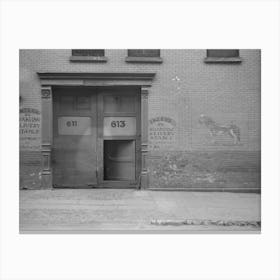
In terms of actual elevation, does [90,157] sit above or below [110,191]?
above

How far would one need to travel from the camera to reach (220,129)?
8281 millimetres

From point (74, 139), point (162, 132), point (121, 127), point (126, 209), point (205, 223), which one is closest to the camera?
point (205, 223)

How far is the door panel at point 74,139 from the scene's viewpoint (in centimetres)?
877

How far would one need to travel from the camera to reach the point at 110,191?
8406 millimetres

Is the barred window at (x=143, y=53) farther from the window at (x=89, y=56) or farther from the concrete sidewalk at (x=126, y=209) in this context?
the concrete sidewalk at (x=126, y=209)

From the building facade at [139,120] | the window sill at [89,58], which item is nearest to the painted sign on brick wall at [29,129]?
the building facade at [139,120]

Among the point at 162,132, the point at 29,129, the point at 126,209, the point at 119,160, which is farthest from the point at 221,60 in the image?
the point at 29,129

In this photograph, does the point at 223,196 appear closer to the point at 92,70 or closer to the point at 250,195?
the point at 250,195

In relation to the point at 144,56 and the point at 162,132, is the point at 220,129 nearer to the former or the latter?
the point at 162,132

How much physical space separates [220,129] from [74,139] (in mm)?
3715

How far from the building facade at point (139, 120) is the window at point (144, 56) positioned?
1.0 inches

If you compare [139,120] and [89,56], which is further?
[139,120]
